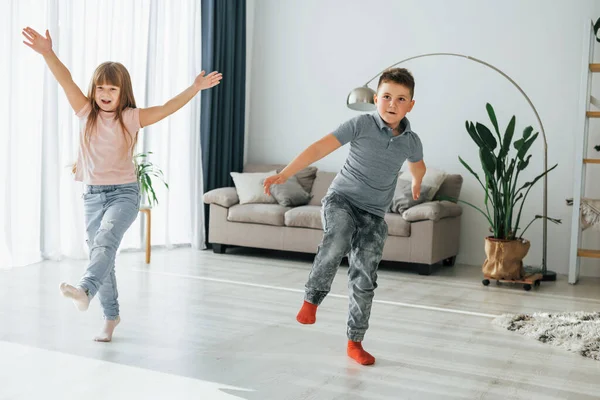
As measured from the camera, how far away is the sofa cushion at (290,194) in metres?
5.76

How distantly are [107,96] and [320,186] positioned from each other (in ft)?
11.0

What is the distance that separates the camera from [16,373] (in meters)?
2.54

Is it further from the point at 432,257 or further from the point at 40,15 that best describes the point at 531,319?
the point at 40,15

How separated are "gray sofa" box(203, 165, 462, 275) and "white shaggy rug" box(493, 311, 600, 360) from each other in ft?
4.69

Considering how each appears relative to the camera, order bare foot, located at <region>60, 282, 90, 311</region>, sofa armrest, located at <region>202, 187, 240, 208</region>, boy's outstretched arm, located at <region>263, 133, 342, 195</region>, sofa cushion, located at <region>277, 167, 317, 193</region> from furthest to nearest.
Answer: sofa cushion, located at <region>277, 167, 317, 193</region> < sofa armrest, located at <region>202, 187, 240, 208</region> < boy's outstretched arm, located at <region>263, 133, 342, 195</region> < bare foot, located at <region>60, 282, 90, 311</region>

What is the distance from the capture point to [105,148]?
Result: 2.85m

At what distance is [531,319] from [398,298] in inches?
33.0

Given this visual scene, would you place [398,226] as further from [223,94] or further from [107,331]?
[107,331]

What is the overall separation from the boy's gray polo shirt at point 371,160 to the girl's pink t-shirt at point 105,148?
863 mm

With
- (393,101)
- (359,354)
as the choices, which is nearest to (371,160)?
(393,101)

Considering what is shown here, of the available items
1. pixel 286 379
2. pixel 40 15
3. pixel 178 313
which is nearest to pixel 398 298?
pixel 178 313

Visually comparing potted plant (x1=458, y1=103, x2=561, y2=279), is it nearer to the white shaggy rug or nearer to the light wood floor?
the light wood floor

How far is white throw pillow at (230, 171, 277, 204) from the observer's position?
5859mm

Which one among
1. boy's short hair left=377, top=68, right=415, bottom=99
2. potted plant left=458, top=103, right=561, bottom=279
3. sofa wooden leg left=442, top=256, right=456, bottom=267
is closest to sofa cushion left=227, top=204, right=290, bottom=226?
sofa wooden leg left=442, top=256, right=456, bottom=267
